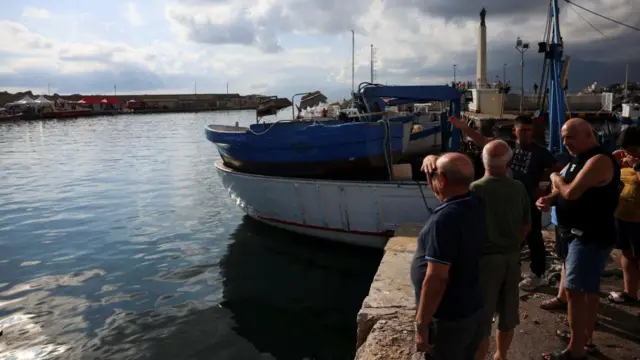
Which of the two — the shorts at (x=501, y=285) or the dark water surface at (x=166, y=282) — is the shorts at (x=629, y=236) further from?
the dark water surface at (x=166, y=282)

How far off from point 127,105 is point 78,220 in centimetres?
9417

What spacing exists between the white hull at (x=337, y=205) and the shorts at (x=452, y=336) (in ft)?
18.1

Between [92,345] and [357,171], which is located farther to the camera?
[357,171]

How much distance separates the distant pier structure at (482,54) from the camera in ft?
126

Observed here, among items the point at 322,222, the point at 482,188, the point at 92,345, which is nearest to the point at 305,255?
the point at 322,222

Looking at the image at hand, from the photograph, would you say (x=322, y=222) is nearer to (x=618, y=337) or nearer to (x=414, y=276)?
(x=618, y=337)

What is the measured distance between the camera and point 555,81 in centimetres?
952

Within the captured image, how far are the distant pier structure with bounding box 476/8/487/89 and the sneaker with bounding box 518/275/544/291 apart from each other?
1394 inches

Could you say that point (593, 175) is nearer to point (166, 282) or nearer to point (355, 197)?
point (355, 197)

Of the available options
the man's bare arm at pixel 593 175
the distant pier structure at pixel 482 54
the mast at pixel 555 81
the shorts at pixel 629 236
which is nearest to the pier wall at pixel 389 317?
the man's bare arm at pixel 593 175

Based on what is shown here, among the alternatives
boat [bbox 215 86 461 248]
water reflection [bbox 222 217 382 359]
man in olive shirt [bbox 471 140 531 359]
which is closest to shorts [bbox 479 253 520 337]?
man in olive shirt [bbox 471 140 531 359]

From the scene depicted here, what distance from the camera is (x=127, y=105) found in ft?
326

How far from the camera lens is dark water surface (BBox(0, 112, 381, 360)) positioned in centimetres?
625

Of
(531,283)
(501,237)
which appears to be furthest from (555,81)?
(501,237)
